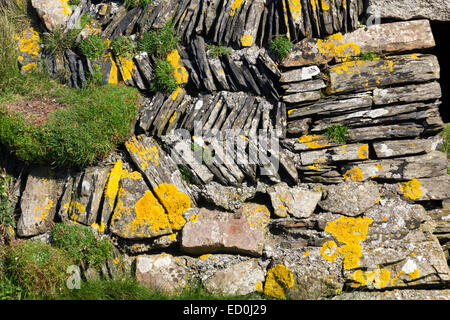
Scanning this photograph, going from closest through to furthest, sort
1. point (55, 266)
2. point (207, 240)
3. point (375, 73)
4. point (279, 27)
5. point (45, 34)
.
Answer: point (55, 266) < point (207, 240) < point (375, 73) < point (279, 27) < point (45, 34)

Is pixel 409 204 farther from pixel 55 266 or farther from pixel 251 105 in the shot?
pixel 55 266

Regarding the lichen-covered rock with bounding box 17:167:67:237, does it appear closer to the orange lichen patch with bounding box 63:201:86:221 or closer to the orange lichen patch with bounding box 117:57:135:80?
the orange lichen patch with bounding box 63:201:86:221

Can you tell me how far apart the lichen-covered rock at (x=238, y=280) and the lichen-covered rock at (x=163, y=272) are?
0.41 m

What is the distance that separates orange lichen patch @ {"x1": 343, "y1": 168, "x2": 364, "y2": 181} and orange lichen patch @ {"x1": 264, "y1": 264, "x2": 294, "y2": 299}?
1830 millimetres

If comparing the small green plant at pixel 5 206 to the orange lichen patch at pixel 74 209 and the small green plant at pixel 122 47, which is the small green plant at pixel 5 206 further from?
the small green plant at pixel 122 47

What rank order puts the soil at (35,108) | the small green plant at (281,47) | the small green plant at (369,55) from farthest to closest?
the small green plant at (281,47)
the small green plant at (369,55)
the soil at (35,108)

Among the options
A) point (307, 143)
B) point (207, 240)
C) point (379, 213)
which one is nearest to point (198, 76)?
point (307, 143)

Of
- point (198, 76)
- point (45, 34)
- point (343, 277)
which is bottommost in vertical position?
point (343, 277)

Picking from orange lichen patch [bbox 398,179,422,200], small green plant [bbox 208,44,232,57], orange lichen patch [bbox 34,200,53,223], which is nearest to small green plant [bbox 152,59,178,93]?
small green plant [bbox 208,44,232,57]

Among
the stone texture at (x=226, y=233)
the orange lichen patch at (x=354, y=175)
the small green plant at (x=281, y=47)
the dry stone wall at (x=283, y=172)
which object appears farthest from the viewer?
the small green plant at (x=281, y=47)

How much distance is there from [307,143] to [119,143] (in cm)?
320

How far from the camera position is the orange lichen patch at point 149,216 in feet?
20.4

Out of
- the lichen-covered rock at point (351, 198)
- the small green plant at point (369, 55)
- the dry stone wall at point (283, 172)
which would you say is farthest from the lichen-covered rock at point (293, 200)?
the small green plant at point (369, 55)

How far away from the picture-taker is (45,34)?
25.4 ft
